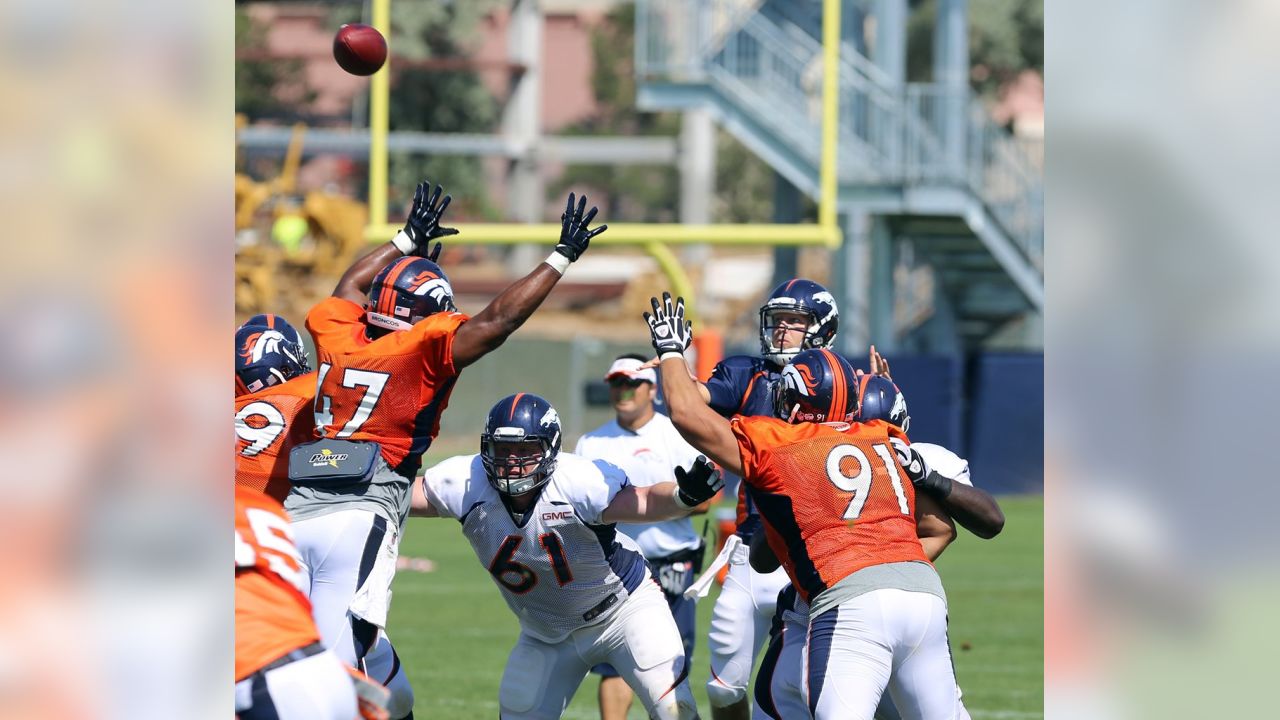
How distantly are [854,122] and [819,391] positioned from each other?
14046 mm

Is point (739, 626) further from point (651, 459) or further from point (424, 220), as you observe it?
point (424, 220)

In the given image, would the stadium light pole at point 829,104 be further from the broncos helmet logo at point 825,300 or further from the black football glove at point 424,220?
the black football glove at point 424,220

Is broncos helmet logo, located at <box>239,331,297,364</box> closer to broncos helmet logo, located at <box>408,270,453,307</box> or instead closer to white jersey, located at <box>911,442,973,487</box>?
broncos helmet logo, located at <box>408,270,453,307</box>

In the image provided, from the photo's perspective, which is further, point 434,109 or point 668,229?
point 434,109

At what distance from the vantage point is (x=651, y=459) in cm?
726

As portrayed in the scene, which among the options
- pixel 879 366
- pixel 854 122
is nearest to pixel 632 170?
pixel 854 122

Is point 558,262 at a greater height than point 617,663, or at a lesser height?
greater

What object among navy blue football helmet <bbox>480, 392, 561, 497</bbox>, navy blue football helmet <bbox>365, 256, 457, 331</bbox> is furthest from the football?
navy blue football helmet <bbox>480, 392, 561, 497</bbox>

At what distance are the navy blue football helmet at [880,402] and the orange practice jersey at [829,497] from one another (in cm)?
45

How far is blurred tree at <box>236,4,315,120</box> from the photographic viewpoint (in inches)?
1389

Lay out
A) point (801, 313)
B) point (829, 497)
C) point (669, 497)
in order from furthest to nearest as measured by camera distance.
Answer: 1. point (801, 313)
2. point (669, 497)
3. point (829, 497)
